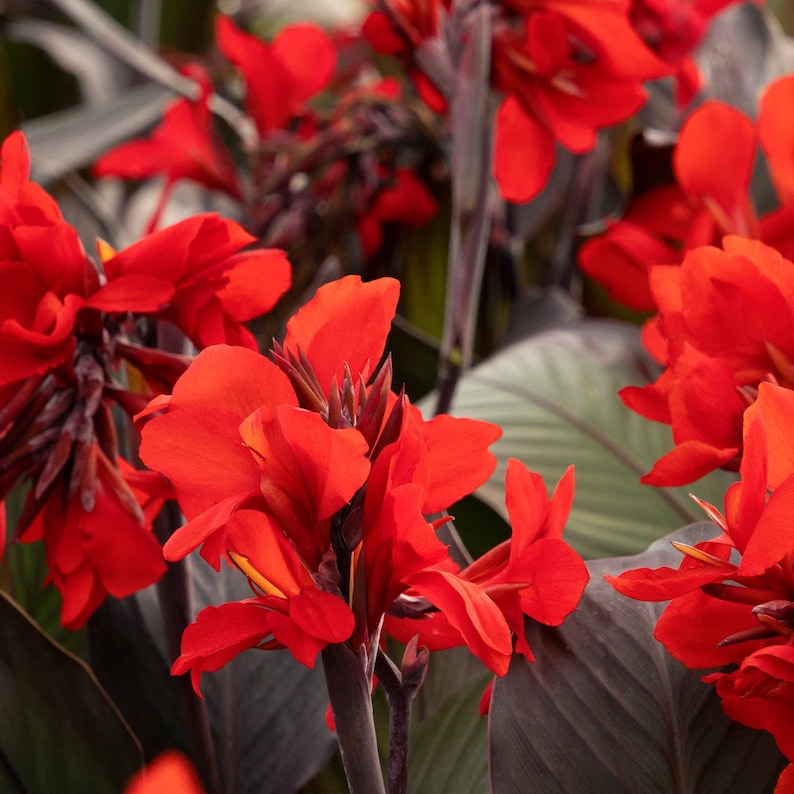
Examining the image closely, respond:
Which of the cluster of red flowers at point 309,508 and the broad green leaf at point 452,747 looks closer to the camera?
the cluster of red flowers at point 309,508

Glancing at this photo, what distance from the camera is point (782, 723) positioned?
0.23 m

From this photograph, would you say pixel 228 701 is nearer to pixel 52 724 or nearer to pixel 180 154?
pixel 52 724

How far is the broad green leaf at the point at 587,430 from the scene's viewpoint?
0.42 m

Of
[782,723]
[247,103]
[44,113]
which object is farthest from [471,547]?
[44,113]

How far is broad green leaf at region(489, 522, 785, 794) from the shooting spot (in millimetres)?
266

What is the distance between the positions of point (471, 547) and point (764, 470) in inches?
8.9

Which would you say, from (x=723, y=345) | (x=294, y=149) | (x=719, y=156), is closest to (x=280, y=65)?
(x=294, y=149)

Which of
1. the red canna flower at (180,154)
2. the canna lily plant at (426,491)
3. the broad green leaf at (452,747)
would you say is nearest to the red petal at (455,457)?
the canna lily plant at (426,491)

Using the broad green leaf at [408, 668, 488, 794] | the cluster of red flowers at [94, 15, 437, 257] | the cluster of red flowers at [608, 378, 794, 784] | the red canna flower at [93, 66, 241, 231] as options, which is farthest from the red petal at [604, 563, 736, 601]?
the red canna flower at [93, 66, 241, 231]

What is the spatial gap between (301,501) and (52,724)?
0.15 m

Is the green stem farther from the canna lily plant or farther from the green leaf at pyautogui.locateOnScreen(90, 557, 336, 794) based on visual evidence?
the green leaf at pyautogui.locateOnScreen(90, 557, 336, 794)

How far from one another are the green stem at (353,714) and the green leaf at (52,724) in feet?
0.39

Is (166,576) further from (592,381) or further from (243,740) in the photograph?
(592,381)

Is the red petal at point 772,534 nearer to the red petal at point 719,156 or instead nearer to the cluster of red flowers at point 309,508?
the cluster of red flowers at point 309,508
